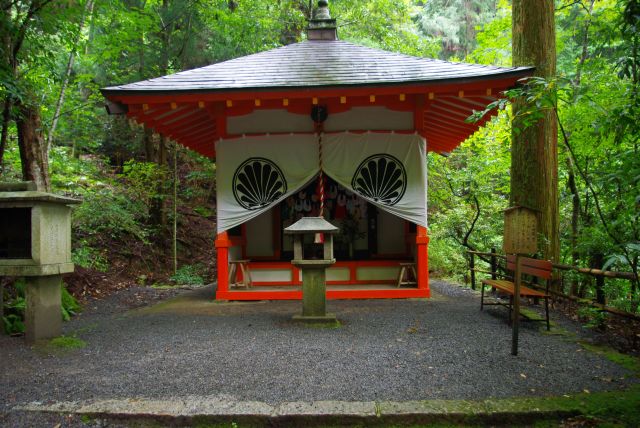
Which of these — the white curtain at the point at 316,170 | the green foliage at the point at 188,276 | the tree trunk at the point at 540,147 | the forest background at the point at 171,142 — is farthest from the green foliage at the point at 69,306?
the tree trunk at the point at 540,147

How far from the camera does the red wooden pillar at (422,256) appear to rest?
689cm

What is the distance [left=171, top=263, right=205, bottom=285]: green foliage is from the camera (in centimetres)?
1023

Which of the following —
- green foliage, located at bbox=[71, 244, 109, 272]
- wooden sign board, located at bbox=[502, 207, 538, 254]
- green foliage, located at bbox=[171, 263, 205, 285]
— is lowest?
green foliage, located at bbox=[171, 263, 205, 285]

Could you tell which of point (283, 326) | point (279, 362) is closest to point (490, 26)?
point (283, 326)

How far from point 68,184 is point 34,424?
26.5 feet

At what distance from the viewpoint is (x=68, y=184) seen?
9.59m

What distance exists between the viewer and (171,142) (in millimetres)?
12797

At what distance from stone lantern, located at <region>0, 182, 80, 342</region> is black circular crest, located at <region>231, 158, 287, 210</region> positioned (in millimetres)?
2671

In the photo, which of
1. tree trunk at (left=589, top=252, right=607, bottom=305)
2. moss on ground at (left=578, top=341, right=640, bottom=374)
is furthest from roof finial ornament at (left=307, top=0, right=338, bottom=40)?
moss on ground at (left=578, top=341, right=640, bottom=374)

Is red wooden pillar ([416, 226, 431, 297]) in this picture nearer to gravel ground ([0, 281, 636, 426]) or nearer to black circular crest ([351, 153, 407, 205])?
black circular crest ([351, 153, 407, 205])

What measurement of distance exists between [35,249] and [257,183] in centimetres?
333

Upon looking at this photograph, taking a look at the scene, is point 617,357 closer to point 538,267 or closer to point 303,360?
point 538,267

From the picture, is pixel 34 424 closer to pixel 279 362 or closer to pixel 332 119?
pixel 279 362

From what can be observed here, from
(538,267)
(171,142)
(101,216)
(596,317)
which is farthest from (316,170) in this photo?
(171,142)
